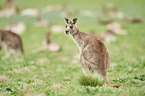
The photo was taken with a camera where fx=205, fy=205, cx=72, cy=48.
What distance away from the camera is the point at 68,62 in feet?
52.0

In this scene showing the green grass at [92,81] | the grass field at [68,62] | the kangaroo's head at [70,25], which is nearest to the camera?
the grass field at [68,62]

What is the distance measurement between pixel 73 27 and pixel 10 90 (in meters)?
3.70

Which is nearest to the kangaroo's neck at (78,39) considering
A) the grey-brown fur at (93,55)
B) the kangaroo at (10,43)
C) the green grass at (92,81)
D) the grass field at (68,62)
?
the grey-brown fur at (93,55)

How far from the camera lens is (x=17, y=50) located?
18000 mm

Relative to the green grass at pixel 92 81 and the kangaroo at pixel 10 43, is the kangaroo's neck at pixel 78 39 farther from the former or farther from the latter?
the kangaroo at pixel 10 43

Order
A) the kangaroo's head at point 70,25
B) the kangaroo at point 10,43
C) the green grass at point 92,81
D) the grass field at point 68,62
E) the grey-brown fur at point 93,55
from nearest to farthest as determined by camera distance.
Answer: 1. the grass field at point 68,62
2. the green grass at point 92,81
3. the grey-brown fur at point 93,55
4. the kangaroo's head at point 70,25
5. the kangaroo at point 10,43

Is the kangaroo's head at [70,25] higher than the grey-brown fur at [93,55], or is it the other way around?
the kangaroo's head at [70,25]

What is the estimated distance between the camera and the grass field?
283 inches

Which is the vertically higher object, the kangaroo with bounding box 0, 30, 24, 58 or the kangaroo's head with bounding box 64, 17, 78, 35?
the kangaroo's head with bounding box 64, 17, 78, 35

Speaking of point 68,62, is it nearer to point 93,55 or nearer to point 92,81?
point 93,55

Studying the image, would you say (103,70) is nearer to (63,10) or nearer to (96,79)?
(96,79)

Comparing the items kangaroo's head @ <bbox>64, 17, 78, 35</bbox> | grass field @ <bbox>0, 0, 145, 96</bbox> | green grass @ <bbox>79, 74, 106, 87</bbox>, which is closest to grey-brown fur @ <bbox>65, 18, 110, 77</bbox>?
kangaroo's head @ <bbox>64, 17, 78, 35</bbox>

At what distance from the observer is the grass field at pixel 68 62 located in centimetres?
718

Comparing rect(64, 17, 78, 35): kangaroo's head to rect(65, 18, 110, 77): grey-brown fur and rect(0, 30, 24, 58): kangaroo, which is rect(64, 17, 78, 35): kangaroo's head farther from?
rect(0, 30, 24, 58): kangaroo
